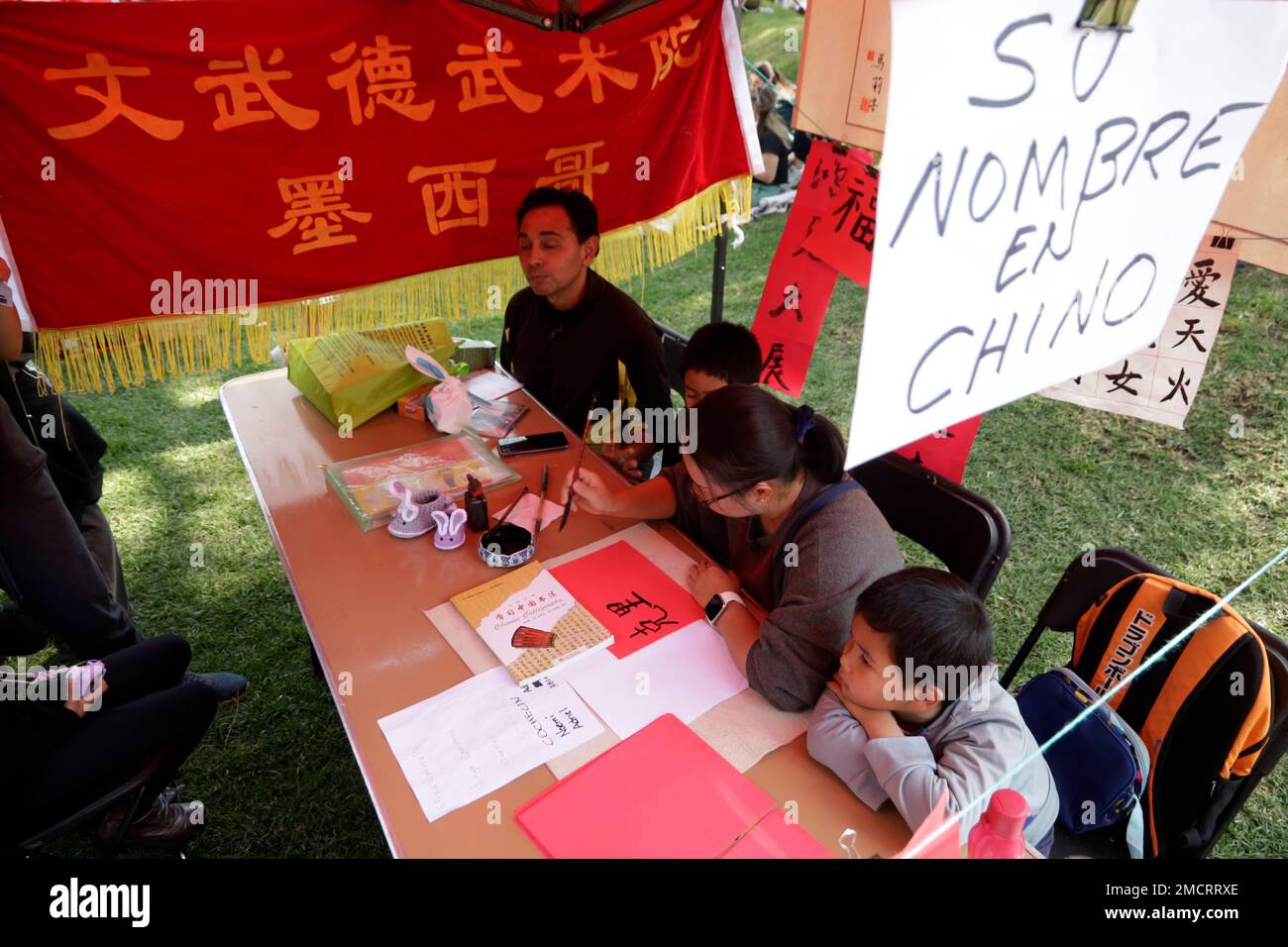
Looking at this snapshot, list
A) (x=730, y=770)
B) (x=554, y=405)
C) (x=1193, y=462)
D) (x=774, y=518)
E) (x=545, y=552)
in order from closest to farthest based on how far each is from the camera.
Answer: (x=730, y=770) → (x=774, y=518) → (x=545, y=552) → (x=554, y=405) → (x=1193, y=462)

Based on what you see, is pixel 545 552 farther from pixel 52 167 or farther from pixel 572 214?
pixel 52 167

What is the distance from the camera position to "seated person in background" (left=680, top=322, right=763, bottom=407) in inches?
83.7

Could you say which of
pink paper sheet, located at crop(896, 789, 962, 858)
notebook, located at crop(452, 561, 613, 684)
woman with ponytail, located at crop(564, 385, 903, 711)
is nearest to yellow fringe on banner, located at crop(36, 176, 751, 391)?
notebook, located at crop(452, 561, 613, 684)

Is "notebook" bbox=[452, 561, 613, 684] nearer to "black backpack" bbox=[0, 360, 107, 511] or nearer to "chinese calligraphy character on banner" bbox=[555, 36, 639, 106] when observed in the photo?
"black backpack" bbox=[0, 360, 107, 511]

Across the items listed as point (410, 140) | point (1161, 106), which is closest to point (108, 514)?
point (410, 140)

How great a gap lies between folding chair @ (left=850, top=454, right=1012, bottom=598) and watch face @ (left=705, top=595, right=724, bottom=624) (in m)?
0.49

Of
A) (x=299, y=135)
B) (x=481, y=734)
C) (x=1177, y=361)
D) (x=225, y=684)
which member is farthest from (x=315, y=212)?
(x=1177, y=361)

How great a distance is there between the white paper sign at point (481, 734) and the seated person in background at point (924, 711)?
0.47 metres

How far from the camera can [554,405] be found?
109 inches

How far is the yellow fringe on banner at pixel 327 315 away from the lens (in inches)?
71.6

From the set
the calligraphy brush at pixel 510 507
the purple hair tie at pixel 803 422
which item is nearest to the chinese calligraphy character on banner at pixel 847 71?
the purple hair tie at pixel 803 422

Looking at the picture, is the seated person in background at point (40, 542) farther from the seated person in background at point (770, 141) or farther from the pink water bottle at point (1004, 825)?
the seated person in background at point (770, 141)

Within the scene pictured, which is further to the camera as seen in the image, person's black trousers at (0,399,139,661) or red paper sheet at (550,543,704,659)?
person's black trousers at (0,399,139,661)
